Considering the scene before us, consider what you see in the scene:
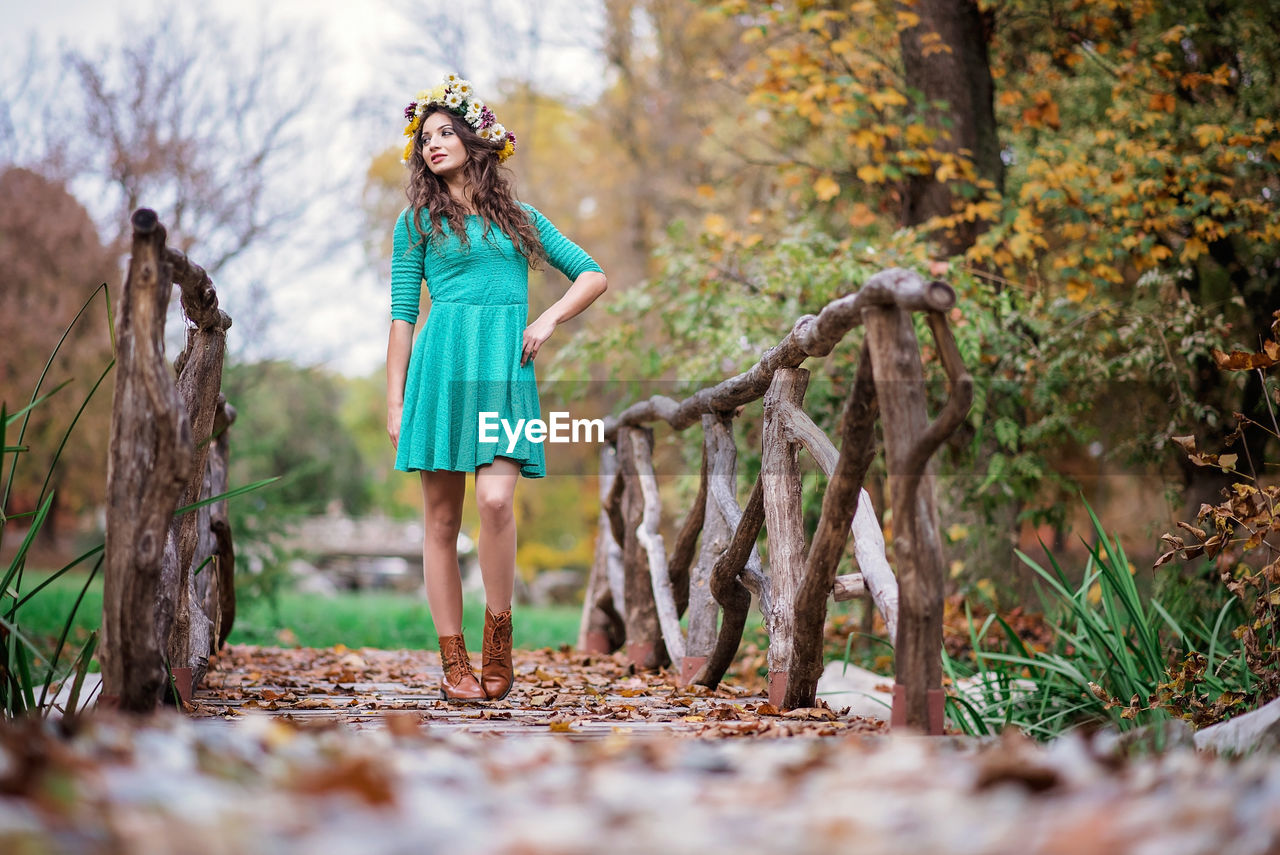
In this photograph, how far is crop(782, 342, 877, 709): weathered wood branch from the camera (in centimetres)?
242

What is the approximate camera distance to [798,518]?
3.18m

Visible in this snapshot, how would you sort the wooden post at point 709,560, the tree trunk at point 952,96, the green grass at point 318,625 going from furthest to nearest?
the green grass at point 318,625 → the tree trunk at point 952,96 → the wooden post at point 709,560

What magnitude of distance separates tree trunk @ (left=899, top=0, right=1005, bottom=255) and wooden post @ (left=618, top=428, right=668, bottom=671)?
2435mm

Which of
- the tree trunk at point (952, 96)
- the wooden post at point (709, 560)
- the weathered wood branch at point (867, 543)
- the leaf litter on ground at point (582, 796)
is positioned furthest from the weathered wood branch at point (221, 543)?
the tree trunk at point (952, 96)

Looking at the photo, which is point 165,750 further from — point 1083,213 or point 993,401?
point 1083,213

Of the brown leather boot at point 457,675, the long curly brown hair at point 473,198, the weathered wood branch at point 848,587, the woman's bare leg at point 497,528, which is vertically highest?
the long curly brown hair at point 473,198

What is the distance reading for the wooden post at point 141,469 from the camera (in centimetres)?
207

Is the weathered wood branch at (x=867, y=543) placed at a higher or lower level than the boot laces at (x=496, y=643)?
higher

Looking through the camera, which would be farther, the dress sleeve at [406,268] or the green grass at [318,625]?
the green grass at [318,625]

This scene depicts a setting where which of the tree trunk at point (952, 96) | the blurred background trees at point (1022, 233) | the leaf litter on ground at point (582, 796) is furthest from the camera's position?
the tree trunk at point (952, 96)

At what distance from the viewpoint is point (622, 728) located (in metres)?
2.61

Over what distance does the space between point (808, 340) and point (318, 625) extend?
23.9 ft

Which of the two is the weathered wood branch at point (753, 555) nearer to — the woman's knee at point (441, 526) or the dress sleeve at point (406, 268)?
the woman's knee at point (441, 526)

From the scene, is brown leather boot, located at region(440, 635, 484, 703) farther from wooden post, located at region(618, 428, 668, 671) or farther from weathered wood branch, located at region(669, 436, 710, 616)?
wooden post, located at region(618, 428, 668, 671)
